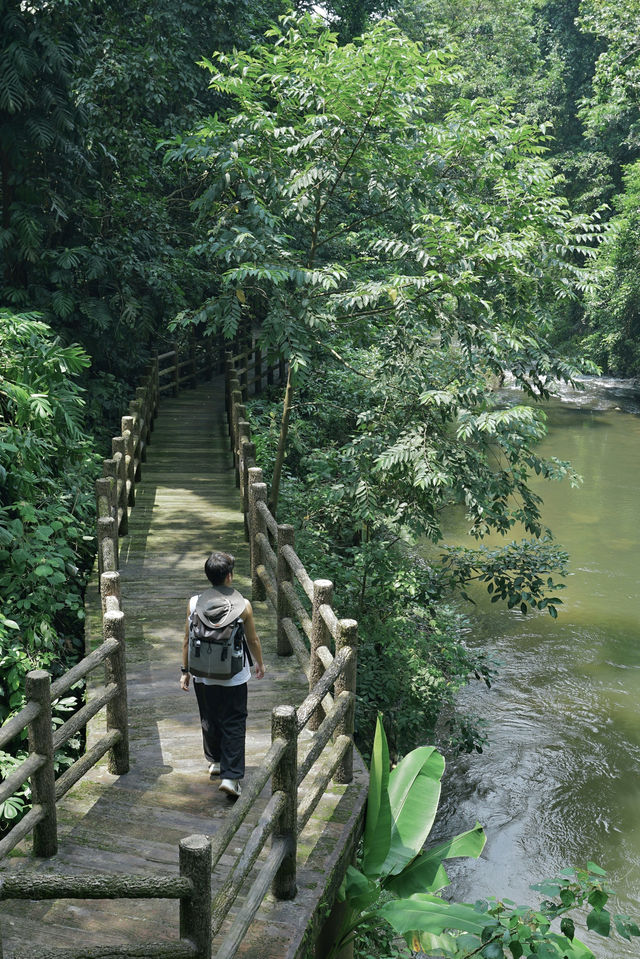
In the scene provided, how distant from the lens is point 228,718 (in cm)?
→ 472

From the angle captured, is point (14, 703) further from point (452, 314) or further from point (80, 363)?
point (452, 314)

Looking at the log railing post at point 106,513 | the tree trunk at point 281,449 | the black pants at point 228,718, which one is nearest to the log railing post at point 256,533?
the log railing post at point 106,513

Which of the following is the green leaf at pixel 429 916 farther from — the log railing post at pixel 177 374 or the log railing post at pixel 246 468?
the log railing post at pixel 177 374

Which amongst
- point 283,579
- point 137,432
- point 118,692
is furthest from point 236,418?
point 118,692

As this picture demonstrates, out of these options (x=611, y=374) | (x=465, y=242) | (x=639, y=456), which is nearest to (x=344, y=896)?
(x=465, y=242)

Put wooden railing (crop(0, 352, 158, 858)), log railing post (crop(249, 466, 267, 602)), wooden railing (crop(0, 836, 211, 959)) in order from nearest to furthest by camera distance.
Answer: wooden railing (crop(0, 836, 211, 959)) → wooden railing (crop(0, 352, 158, 858)) → log railing post (crop(249, 466, 267, 602))

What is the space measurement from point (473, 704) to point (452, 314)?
628 centimetres

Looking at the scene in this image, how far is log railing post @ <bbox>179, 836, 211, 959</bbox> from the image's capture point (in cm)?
292

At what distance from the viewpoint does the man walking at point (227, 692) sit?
466 cm

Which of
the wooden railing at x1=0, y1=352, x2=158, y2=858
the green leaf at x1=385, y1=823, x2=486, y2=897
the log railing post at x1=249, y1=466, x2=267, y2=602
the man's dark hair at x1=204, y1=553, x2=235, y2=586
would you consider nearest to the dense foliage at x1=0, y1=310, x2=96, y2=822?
the wooden railing at x1=0, y1=352, x2=158, y2=858

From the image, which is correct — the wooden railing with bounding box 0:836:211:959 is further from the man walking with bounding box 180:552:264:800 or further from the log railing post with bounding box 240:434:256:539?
the log railing post with bounding box 240:434:256:539

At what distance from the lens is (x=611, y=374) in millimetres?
33906

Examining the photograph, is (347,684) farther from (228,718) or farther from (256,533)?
(256,533)

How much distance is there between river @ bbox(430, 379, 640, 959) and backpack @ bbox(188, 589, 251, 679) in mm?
5555
